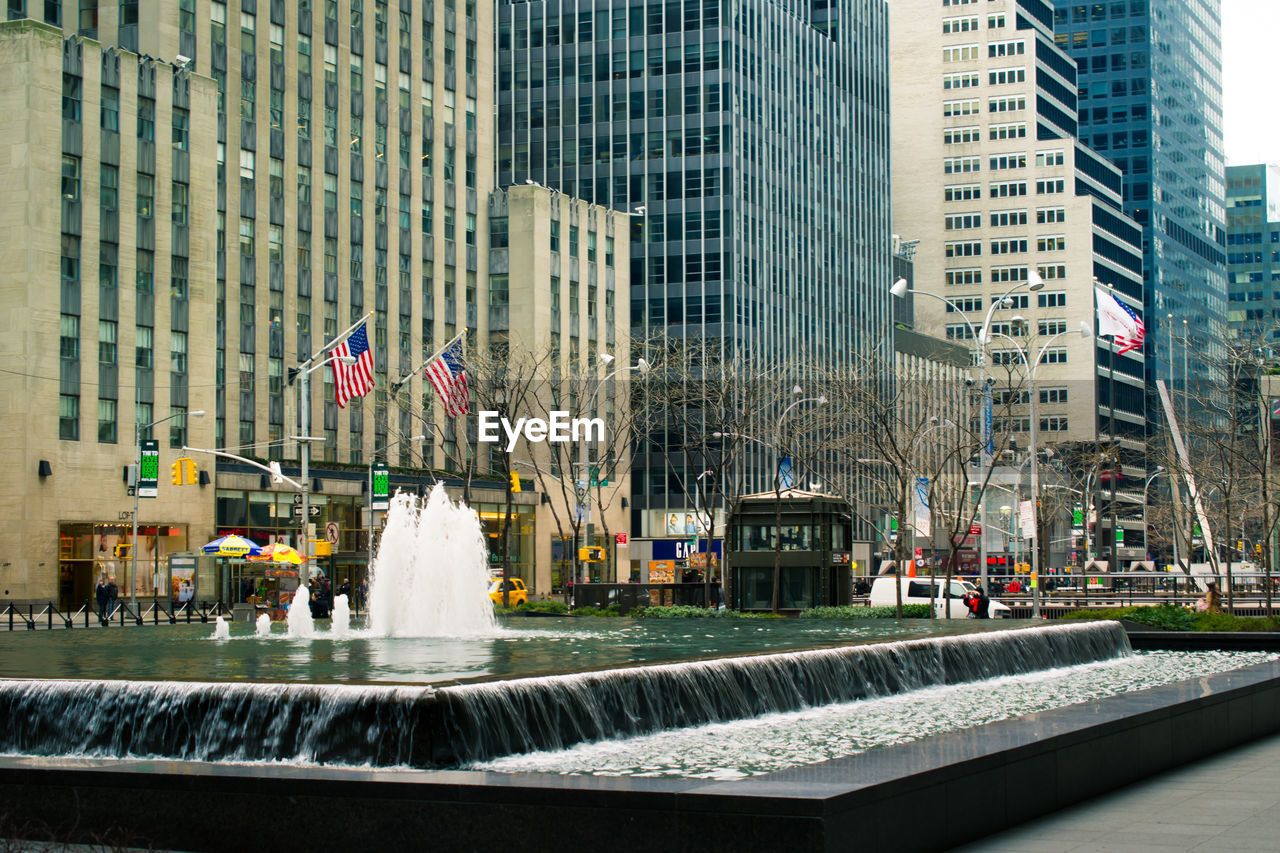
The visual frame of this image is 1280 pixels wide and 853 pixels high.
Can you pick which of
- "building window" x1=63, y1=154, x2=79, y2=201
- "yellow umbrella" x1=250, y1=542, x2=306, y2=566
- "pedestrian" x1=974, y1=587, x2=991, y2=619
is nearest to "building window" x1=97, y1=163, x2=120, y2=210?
"building window" x1=63, y1=154, x2=79, y2=201

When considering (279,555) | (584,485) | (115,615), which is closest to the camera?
(115,615)

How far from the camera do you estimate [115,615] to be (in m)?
57.8

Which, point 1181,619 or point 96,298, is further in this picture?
point 96,298

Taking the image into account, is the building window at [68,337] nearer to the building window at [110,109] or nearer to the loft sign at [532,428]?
the building window at [110,109]

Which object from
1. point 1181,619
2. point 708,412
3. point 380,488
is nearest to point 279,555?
point 380,488

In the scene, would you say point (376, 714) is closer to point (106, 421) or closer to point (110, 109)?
point (106, 421)

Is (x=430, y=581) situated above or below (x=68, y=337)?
below

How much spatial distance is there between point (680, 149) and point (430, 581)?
94.3m

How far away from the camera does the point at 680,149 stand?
4781 inches

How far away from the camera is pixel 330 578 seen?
248 feet

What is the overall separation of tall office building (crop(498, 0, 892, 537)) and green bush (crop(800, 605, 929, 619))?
7574 cm

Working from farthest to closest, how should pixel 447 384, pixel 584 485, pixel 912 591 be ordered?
1. pixel 584 485
2. pixel 447 384
3. pixel 912 591

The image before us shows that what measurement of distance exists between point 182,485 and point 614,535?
115ft

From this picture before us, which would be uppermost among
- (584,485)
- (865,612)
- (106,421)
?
(106,421)
